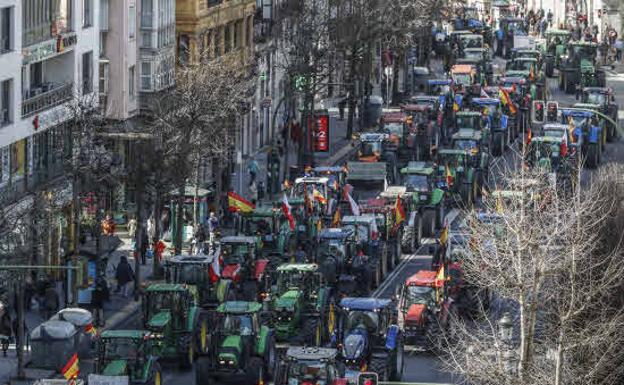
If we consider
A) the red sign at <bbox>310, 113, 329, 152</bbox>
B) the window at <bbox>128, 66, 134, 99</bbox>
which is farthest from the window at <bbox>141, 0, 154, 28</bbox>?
the red sign at <bbox>310, 113, 329, 152</bbox>

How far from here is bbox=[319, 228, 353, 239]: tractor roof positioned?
95625 millimetres

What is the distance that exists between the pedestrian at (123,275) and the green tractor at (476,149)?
84.5ft

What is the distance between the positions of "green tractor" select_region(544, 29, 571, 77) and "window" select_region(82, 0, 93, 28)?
217ft

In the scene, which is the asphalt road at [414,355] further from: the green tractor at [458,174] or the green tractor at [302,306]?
the green tractor at [302,306]

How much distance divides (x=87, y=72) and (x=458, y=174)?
17.6 m

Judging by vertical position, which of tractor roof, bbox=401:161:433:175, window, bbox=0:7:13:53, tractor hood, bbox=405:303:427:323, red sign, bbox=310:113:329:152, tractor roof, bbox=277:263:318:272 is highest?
window, bbox=0:7:13:53

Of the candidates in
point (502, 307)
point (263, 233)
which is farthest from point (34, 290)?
point (502, 307)

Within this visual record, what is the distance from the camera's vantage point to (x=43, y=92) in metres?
104

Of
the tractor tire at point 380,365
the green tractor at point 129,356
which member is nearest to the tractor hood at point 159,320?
the green tractor at point 129,356

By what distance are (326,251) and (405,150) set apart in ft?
112

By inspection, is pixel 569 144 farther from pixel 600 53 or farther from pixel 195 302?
pixel 600 53

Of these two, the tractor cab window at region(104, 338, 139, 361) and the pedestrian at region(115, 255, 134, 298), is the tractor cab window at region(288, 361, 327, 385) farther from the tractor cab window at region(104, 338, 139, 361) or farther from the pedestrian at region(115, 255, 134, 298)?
the pedestrian at region(115, 255, 134, 298)

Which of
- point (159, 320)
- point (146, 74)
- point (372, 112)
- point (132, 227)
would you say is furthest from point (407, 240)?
point (372, 112)

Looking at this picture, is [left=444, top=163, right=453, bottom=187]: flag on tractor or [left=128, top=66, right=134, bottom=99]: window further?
[left=128, top=66, right=134, bottom=99]: window
